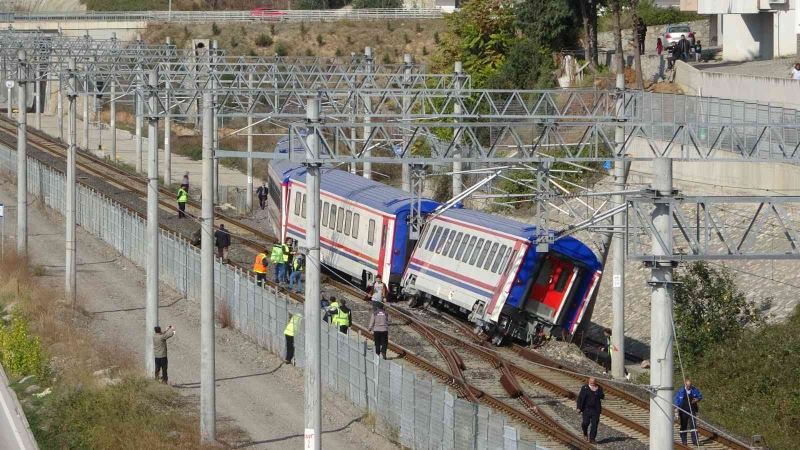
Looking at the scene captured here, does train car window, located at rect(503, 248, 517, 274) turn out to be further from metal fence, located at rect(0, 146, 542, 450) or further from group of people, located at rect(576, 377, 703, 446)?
group of people, located at rect(576, 377, 703, 446)

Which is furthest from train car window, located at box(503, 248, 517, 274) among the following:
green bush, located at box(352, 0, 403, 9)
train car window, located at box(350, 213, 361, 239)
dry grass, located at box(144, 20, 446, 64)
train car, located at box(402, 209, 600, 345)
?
green bush, located at box(352, 0, 403, 9)

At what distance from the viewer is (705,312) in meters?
32.3

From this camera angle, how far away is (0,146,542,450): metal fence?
22.0 meters

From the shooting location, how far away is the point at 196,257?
1487 inches

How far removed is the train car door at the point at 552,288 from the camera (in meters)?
31.8

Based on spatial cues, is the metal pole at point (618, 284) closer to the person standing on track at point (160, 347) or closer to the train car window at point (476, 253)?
the train car window at point (476, 253)

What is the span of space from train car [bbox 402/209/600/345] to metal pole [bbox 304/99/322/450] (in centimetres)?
1112

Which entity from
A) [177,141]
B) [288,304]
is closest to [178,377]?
[288,304]

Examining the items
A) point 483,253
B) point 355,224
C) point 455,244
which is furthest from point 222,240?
point 483,253

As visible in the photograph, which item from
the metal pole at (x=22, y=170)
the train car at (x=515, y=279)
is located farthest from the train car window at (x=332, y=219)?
the metal pole at (x=22, y=170)

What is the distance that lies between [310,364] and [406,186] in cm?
2383

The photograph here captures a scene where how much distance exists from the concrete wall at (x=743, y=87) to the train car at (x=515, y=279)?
1742cm

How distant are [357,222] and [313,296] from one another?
55.3ft

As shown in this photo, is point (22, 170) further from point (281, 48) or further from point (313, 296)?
point (281, 48)
